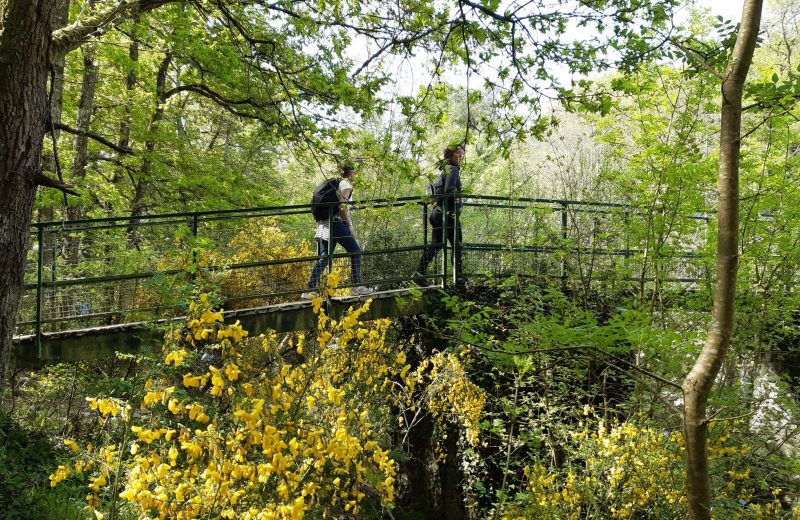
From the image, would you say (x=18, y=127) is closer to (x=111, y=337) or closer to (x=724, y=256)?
(x=111, y=337)

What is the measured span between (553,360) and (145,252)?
207 inches

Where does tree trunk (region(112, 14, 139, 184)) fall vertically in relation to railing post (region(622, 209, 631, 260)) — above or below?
above

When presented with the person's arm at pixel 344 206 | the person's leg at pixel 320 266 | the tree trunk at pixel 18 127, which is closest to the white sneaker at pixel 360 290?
the person's leg at pixel 320 266

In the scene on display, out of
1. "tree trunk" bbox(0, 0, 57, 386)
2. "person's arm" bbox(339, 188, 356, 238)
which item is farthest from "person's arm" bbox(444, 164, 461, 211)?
"tree trunk" bbox(0, 0, 57, 386)

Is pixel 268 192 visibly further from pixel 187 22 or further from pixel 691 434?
pixel 691 434

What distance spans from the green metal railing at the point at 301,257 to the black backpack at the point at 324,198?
0.26m

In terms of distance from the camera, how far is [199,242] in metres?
5.01

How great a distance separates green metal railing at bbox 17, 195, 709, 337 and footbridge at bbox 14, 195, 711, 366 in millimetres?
19

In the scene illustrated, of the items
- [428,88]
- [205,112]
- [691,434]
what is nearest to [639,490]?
[691,434]

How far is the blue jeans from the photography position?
6.42m

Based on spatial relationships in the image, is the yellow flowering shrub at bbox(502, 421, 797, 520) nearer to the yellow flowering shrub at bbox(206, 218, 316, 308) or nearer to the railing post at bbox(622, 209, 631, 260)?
the railing post at bbox(622, 209, 631, 260)

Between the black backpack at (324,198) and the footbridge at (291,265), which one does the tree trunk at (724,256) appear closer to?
the footbridge at (291,265)

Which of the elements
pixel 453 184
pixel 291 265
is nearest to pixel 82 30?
pixel 291 265

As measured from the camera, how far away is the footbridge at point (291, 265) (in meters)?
4.99
